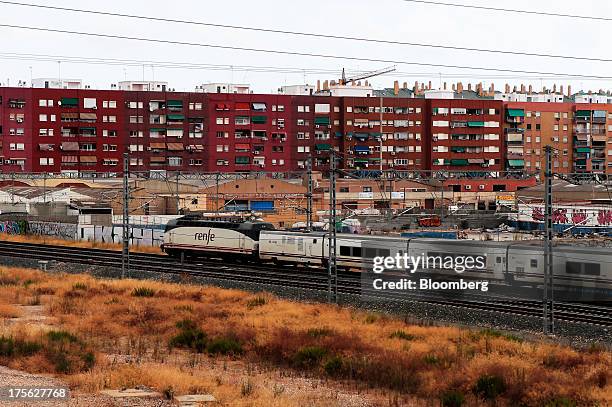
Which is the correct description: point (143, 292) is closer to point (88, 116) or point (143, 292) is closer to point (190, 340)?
point (190, 340)

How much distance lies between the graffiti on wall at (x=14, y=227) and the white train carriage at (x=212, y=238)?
26.8 metres

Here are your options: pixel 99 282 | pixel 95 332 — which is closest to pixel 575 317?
pixel 95 332

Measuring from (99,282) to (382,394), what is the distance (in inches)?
989

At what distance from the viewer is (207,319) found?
3262 centimetres

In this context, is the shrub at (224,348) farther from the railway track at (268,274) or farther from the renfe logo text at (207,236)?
the renfe logo text at (207,236)

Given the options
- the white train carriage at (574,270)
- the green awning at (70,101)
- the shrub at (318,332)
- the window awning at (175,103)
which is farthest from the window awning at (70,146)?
the shrub at (318,332)

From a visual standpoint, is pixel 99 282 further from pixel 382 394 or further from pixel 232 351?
pixel 382 394

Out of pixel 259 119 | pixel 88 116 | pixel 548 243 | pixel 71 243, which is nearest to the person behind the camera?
pixel 548 243

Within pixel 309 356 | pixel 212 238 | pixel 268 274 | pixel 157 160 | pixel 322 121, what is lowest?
pixel 268 274

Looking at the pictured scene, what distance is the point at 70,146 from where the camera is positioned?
120 m

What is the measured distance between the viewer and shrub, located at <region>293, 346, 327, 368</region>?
25.7 meters

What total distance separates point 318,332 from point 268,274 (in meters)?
19.2

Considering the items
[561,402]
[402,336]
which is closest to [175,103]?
[402,336]

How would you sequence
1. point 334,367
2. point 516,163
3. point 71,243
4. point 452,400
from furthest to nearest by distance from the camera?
point 516,163
point 71,243
point 334,367
point 452,400
